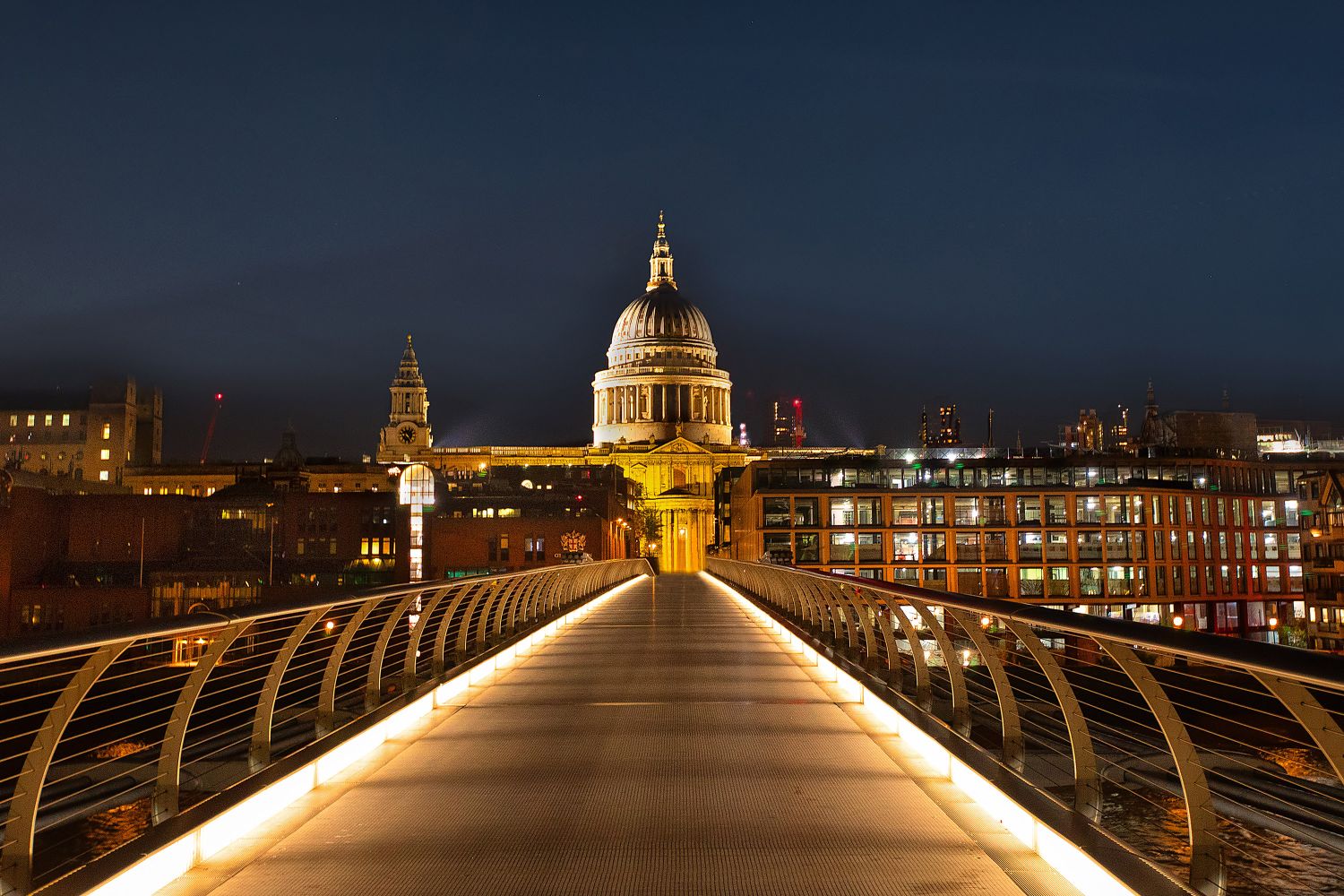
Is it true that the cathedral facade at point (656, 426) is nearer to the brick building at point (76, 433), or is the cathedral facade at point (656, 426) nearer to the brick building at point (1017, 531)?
the brick building at point (76, 433)

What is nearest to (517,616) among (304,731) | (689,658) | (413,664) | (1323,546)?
(689,658)

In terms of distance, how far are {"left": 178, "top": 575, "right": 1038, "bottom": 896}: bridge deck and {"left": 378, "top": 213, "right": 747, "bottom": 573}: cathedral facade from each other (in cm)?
13934

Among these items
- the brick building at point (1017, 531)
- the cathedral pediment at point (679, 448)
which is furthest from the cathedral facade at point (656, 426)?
the brick building at point (1017, 531)

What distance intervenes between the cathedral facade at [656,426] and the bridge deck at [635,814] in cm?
13934

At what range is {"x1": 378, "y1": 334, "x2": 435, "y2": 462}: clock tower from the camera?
170 metres

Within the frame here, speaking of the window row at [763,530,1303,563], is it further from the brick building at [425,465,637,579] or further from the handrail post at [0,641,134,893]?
the handrail post at [0,641,134,893]

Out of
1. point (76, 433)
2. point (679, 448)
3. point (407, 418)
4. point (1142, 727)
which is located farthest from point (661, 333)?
point (1142, 727)

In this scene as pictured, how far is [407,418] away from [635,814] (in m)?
172

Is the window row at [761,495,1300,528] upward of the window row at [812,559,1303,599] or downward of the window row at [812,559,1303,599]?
upward

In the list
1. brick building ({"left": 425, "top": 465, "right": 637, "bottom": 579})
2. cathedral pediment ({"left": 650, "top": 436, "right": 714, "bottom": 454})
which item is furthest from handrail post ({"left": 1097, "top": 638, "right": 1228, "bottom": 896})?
cathedral pediment ({"left": 650, "top": 436, "right": 714, "bottom": 454})

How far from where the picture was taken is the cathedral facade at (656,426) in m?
152

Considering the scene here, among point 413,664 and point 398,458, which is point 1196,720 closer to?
point 413,664

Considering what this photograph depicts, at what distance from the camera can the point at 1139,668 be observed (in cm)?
530

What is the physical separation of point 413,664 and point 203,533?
313ft
